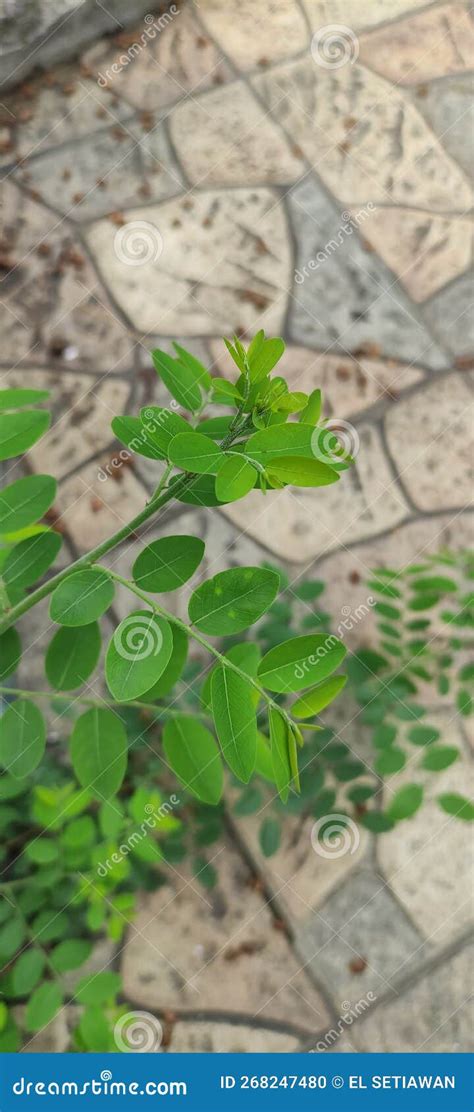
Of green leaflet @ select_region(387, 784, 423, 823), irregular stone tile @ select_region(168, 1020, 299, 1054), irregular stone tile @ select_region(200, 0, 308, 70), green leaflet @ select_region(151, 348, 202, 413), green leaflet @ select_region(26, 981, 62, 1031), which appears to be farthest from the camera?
irregular stone tile @ select_region(200, 0, 308, 70)

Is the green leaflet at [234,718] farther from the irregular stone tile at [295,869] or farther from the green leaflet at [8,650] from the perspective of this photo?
the irregular stone tile at [295,869]

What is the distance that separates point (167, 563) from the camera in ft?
2.88

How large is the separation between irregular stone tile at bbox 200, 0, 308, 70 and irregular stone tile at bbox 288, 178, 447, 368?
42 centimetres

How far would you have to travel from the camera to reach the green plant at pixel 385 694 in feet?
6.28

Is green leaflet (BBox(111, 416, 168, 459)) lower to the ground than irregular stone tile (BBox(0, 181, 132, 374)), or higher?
lower

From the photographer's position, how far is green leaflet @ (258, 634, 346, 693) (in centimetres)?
86

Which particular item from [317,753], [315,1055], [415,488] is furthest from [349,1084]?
[415,488]

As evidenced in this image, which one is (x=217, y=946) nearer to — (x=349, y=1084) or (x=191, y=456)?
(x=349, y=1084)

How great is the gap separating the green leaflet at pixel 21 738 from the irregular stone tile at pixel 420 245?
1.91 meters

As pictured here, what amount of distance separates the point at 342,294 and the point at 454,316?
35 cm

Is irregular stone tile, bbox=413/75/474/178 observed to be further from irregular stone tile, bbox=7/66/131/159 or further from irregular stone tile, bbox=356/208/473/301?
irregular stone tile, bbox=7/66/131/159

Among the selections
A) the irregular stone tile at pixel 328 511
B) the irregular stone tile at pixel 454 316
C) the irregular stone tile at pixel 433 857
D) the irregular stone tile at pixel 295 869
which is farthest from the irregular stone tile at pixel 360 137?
the irregular stone tile at pixel 295 869

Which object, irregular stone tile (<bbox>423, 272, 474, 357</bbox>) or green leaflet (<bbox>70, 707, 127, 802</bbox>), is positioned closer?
green leaflet (<bbox>70, 707, 127, 802</bbox>)

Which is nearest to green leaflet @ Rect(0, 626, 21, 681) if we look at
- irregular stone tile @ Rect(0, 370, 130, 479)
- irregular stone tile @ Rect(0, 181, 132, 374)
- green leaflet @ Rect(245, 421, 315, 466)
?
green leaflet @ Rect(245, 421, 315, 466)
